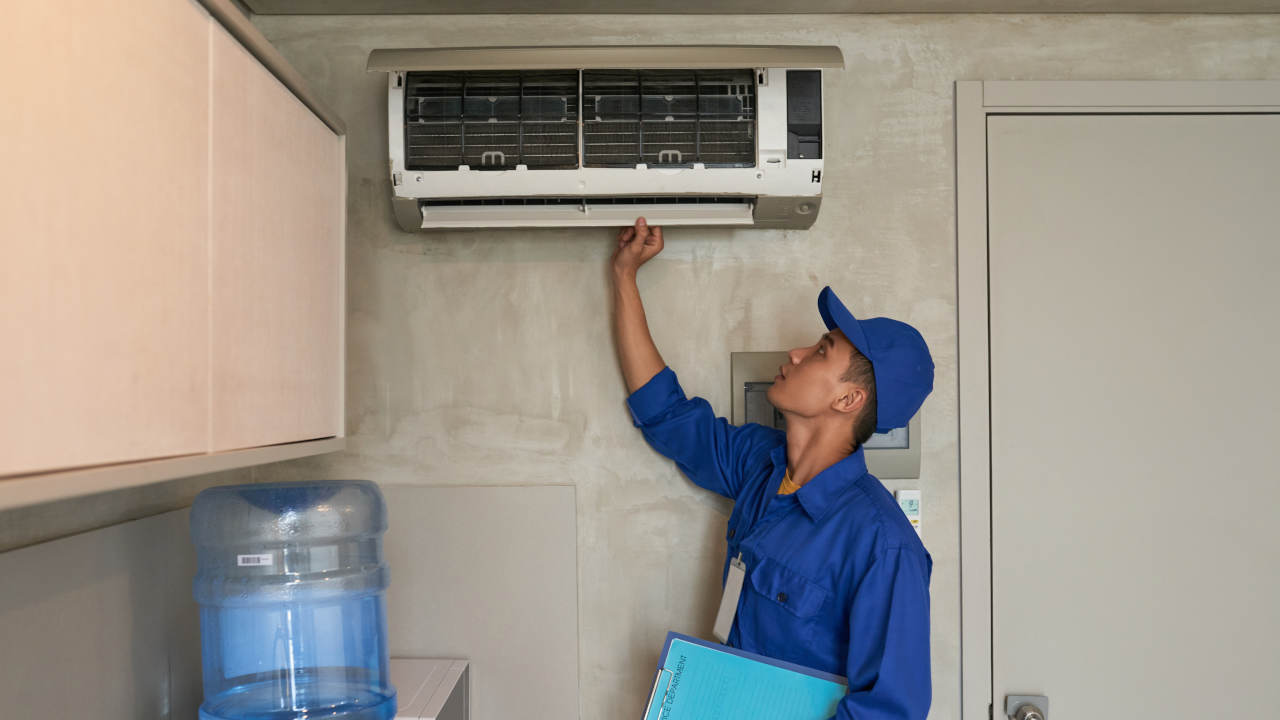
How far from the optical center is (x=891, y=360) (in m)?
1.75

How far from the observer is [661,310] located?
6.95 ft

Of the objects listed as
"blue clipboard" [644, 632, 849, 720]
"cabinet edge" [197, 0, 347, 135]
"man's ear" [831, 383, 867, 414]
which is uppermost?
"cabinet edge" [197, 0, 347, 135]

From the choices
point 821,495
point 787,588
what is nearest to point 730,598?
point 787,588

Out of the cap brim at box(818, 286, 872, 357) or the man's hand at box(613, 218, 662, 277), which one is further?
the man's hand at box(613, 218, 662, 277)

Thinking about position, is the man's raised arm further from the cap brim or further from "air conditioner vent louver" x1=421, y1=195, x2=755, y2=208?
the cap brim

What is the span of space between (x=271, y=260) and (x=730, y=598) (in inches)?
43.6

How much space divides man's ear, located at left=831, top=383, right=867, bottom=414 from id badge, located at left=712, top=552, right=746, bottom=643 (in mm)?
375

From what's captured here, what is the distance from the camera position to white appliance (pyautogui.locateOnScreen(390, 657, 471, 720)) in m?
1.74

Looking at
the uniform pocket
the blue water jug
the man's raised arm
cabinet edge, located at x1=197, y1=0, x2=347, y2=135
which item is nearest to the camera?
cabinet edge, located at x1=197, y1=0, x2=347, y2=135

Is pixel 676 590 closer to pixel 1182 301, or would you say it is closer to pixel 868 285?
pixel 868 285

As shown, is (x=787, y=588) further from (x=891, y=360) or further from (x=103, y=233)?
(x=103, y=233)

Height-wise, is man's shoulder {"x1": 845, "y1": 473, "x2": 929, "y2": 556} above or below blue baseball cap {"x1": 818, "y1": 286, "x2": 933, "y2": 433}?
below

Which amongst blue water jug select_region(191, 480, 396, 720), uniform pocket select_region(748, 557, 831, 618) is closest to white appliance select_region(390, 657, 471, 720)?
blue water jug select_region(191, 480, 396, 720)

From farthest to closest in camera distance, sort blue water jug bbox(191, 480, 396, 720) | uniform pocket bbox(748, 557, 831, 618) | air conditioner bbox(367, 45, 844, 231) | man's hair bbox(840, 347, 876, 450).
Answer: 1. air conditioner bbox(367, 45, 844, 231)
2. man's hair bbox(840, 347, 876, 450)
3. uniform pocket bbox(748, 557, 831, 618)
4. blue water jug bbox(191, 480, 396, 720)
